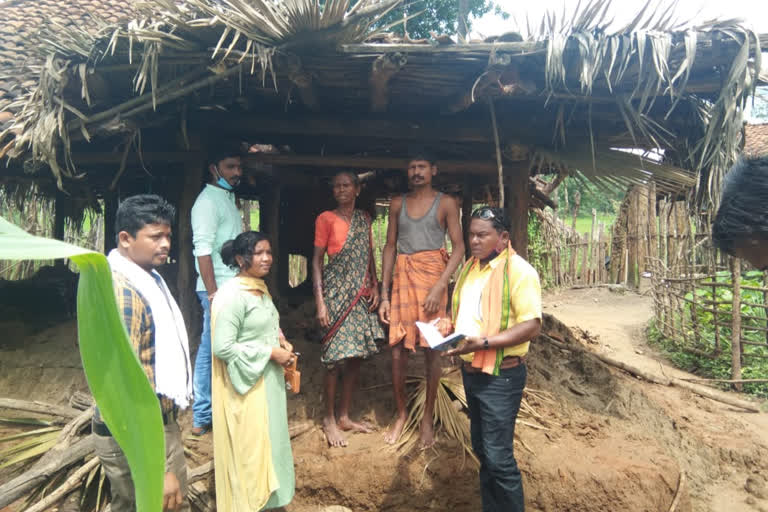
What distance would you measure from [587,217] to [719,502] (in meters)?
30.9

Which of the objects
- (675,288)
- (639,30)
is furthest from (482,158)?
(675,288)

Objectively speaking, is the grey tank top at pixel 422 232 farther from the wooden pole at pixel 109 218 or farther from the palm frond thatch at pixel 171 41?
the wooden pole at pixel 109 218

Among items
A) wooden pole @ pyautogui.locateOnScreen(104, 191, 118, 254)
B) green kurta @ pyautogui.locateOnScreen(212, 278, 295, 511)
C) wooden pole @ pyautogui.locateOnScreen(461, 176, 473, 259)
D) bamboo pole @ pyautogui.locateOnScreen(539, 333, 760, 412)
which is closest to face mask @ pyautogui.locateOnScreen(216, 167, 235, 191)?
green kurta @ pyautogui.locateOnScreen(212, 278, 295, 511)

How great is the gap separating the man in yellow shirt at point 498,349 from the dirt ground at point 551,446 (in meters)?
0.79

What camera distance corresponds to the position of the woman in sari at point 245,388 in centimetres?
250

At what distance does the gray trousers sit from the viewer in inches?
74.4

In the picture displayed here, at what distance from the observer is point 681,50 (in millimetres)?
2848

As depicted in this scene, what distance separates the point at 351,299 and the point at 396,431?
966 millimetres

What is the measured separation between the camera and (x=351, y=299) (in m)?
3.55

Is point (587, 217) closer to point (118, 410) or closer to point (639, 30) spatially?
point (639, 30)

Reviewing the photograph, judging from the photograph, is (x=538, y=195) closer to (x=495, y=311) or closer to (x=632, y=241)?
(x=495, y=311)

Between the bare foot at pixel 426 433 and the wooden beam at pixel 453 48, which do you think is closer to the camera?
the wooden beam at pixel 453 48

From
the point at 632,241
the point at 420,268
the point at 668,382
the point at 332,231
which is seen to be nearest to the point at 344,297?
the point at 332,231

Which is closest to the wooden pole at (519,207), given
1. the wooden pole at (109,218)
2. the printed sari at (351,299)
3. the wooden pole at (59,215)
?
the printed sari at (351,299)
